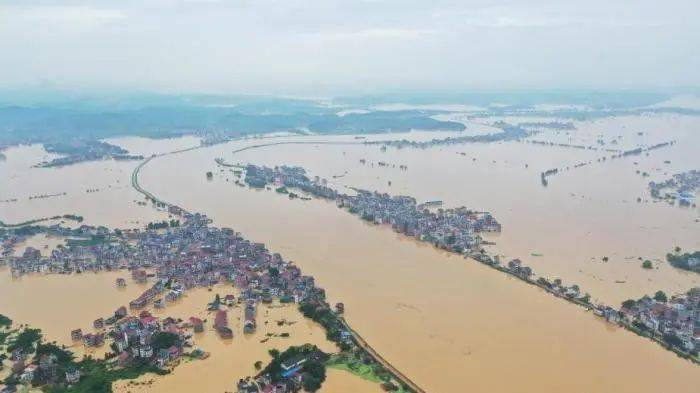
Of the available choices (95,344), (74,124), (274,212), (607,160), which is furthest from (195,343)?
(74,124)

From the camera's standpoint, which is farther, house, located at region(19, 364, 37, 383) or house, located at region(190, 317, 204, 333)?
house, located at region(190, 317, 204, 333)

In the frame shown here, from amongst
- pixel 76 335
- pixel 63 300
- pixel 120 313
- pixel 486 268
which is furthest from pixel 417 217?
pixel 76 335

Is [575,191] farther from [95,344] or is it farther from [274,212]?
[95,344]

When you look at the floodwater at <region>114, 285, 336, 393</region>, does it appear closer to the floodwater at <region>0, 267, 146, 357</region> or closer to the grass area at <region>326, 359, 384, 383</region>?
the grass area at <region>326, 359, 384, 383</region>

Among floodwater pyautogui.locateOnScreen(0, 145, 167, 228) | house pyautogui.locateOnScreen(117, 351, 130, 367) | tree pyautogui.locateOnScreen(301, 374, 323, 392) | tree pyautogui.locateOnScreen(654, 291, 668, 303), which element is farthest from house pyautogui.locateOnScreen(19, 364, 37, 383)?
tree pyautogui.locateOnScreen(654, 291, 668, 303)

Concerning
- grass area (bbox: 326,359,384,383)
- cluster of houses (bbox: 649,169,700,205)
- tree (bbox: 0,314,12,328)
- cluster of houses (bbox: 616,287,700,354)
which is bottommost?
grass area (bbox: 326,359,384,383)

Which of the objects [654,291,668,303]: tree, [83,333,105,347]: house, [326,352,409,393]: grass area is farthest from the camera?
[654,291,668,303]: tree

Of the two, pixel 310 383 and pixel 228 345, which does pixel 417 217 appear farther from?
pixel 310 383
